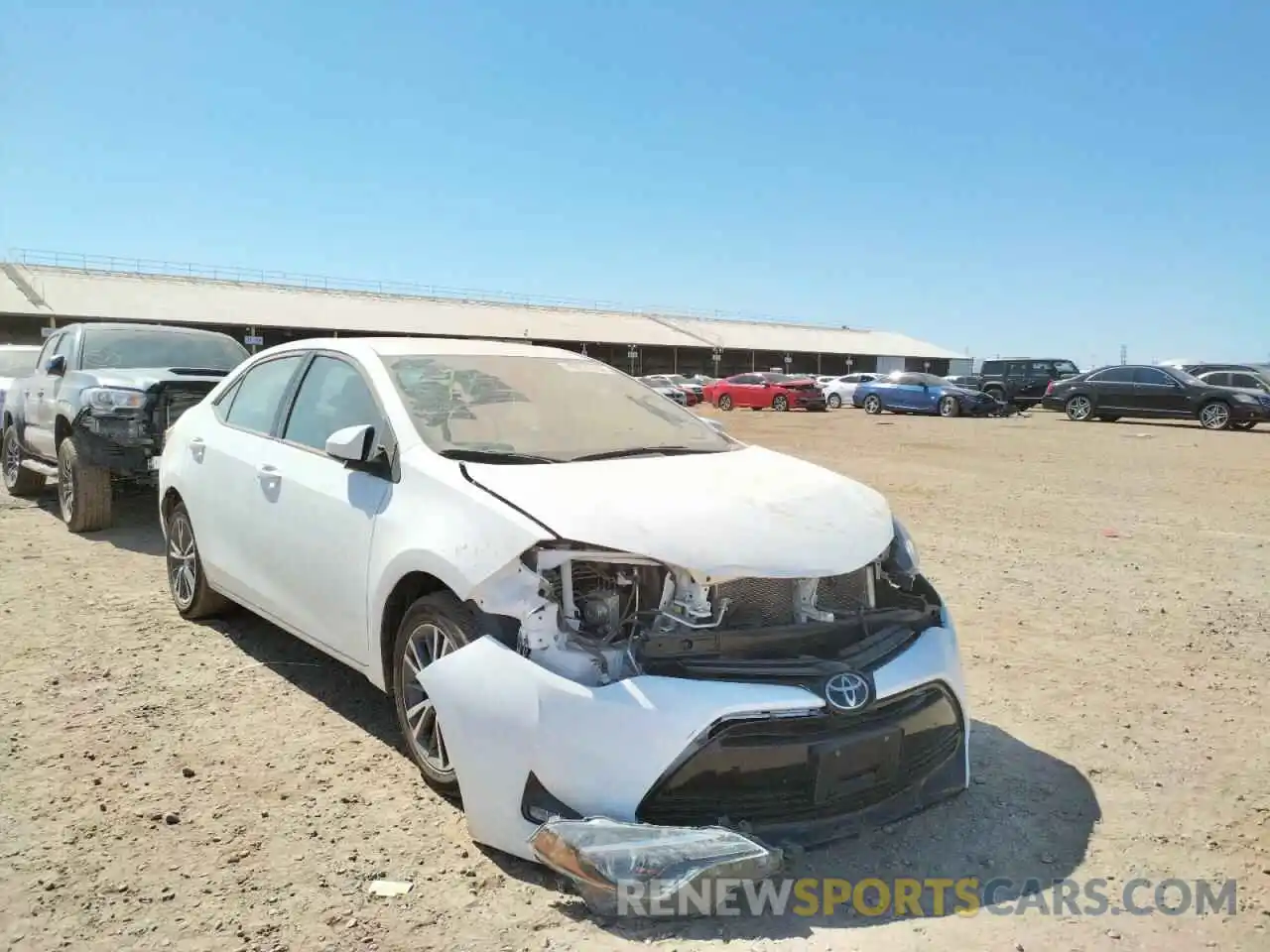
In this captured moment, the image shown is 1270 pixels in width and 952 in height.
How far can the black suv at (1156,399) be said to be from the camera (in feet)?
72.2

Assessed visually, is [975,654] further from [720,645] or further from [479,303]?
[479,303]

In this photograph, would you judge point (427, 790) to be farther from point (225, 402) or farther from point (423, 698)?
point (225, 402)

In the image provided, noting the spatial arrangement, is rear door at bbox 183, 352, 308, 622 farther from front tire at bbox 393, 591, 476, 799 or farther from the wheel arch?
front tire at bbox 393, 591, 476, 799

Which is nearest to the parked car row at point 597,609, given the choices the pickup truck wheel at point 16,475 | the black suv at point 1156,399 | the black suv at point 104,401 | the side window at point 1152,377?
the black suv at point 104,401

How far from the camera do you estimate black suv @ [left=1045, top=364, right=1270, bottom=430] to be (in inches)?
866

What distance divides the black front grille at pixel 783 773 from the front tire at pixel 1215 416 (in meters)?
23.6

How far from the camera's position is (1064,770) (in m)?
3.61

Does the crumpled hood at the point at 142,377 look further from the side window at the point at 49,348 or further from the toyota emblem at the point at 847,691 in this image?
the toyota emblem at the point at 847,691

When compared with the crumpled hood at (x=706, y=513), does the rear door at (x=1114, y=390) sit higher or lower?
higher

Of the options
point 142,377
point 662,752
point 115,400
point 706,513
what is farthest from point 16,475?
point 662,752

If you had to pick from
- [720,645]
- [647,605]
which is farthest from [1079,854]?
[647,605]

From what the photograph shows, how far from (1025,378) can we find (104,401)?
29.8m

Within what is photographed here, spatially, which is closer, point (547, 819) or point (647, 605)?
point (547, 819)

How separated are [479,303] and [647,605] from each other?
230ft
